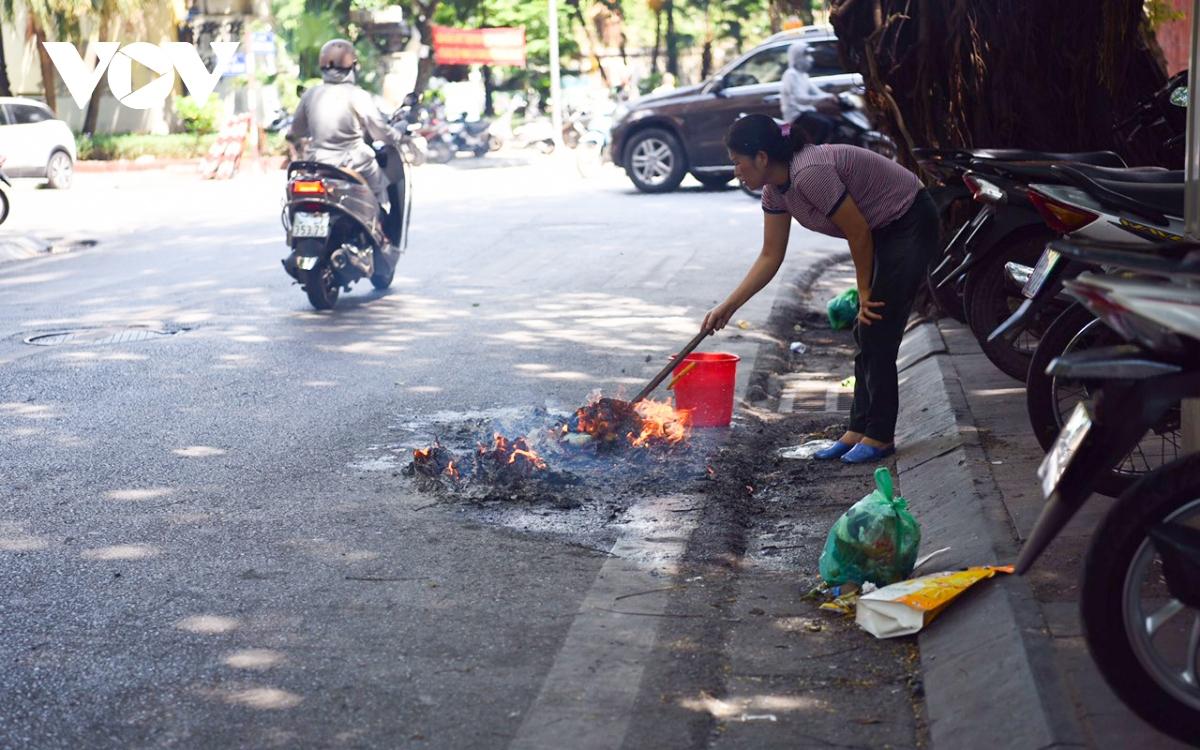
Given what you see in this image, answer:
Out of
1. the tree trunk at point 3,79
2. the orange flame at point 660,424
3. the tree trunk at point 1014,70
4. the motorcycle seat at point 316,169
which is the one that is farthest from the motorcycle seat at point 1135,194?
the tree trunk at point 3,79

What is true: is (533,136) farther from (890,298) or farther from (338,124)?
(890,298)

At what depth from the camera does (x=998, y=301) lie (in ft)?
23.1

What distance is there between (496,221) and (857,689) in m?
13.5

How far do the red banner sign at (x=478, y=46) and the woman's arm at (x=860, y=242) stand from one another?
3353 cm

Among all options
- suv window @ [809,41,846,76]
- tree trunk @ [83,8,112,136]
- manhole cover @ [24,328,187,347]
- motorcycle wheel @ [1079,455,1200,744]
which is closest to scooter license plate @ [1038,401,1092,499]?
motorcycle wheel @ [1079,455,1200,744]

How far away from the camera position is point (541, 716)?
3.62 m

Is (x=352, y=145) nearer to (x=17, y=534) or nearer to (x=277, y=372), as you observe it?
(x=277, y=372)

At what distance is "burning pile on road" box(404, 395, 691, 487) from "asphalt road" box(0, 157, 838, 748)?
21 centimetres

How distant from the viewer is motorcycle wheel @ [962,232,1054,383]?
6.89 m

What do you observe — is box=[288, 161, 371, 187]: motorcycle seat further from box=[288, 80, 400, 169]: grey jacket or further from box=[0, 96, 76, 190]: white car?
box=[0, 96, 76, 190]: white car

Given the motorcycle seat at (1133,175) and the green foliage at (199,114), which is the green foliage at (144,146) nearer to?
the green foliage at (199,114)

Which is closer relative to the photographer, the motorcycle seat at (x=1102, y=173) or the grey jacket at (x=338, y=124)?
the motorcycle seat at (x=1102, y=173)

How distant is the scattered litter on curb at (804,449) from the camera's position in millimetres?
6504

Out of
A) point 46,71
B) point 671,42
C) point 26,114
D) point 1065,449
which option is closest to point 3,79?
point 46,71
